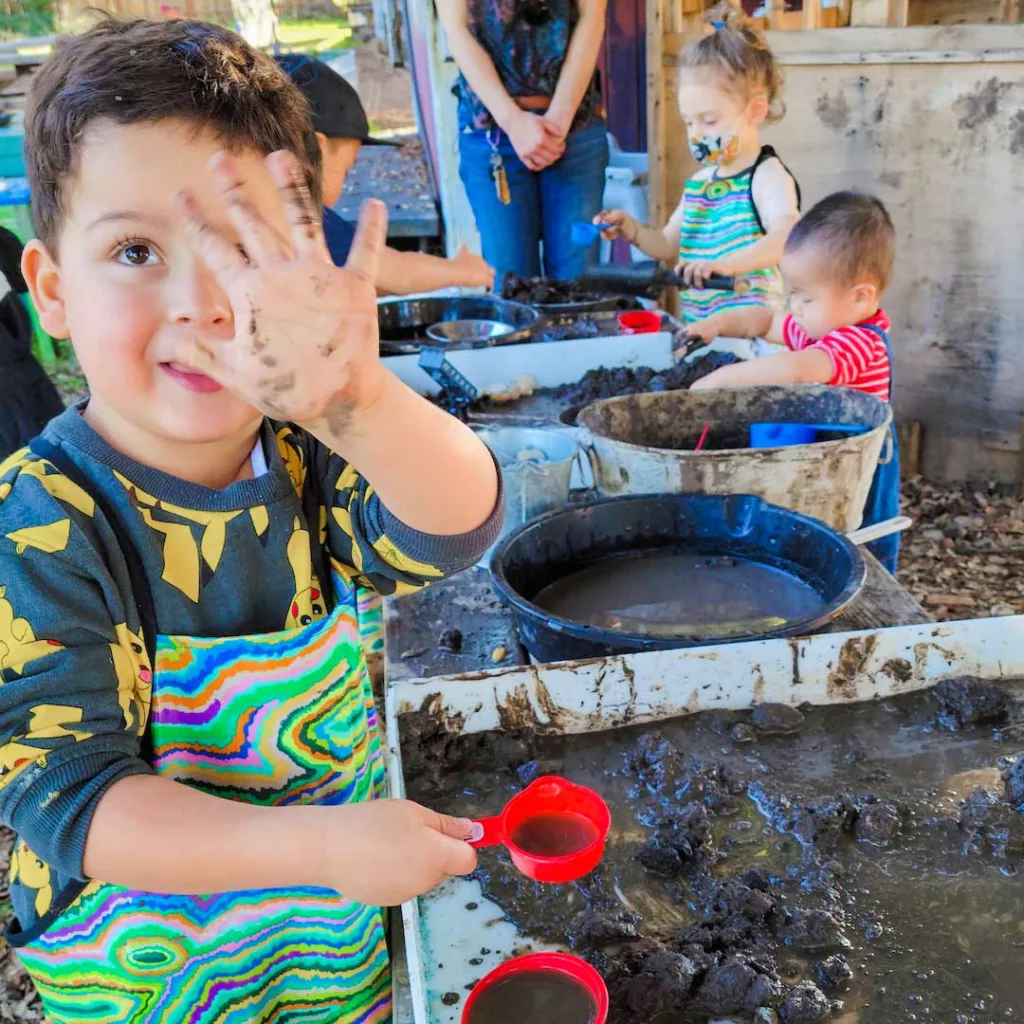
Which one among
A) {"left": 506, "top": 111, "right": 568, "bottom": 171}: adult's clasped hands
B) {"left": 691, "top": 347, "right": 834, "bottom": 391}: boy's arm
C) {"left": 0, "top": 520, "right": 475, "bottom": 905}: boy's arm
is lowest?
{"left": 691, "top": 347, "right": 834, "bottom": 391}: boy's arm

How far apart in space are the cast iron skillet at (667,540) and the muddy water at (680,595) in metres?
0.02

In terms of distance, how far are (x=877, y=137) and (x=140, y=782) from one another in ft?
13.1

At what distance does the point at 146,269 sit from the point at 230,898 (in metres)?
0.69

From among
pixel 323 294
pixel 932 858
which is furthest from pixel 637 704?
pixel 323 294

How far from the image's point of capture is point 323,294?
730 millimetres

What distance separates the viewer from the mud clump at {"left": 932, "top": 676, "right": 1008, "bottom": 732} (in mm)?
1289

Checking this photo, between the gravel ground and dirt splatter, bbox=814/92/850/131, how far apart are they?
1.59 metres

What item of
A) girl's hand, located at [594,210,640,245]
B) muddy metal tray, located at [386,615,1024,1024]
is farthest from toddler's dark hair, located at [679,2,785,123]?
muddy metal tray, located at [386,615,1024,1024]

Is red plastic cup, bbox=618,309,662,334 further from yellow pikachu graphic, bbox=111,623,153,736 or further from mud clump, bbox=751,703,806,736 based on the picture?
yellow pikachu graphic, bbox=111,623,153,736

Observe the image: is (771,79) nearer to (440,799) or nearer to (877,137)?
(877,137)

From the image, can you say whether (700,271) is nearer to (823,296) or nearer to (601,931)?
(823,296)

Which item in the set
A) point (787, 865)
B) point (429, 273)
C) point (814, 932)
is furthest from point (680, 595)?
point (429, 273)

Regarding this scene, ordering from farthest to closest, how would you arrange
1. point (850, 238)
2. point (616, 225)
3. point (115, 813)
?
point (616, 225) < point (850, 238) < point (115, 813)

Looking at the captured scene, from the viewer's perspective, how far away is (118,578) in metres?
0.96
